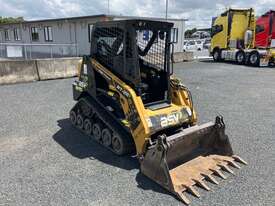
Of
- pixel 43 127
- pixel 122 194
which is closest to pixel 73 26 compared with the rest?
pixel 43 127

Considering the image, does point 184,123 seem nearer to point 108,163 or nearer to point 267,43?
point 108,163

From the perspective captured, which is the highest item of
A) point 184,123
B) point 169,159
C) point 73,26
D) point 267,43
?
point 73,26

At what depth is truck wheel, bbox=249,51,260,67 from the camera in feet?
61.6

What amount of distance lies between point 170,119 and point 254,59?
54.9ft

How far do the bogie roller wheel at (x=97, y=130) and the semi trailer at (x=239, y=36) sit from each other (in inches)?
650

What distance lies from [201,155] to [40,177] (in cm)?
275

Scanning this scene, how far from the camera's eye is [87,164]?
4.58 meters

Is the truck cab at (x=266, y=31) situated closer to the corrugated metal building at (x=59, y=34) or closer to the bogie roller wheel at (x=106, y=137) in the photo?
the corrugated metal building at (x=59, y=34)

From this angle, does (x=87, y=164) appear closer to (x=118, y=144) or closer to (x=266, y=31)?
(x=118, y=144)

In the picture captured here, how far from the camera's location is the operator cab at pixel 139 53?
452cm

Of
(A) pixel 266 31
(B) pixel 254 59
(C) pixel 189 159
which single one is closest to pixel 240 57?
(B) pixel 254 59

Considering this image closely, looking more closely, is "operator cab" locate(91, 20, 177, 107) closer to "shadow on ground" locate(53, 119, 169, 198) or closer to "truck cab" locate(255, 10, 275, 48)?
"shadow on ground" locate(53, 119, 169, 198)

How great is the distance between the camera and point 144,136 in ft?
14.0

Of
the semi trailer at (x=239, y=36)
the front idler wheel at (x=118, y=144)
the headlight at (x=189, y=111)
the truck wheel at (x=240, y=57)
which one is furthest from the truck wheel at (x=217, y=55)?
the front idler wheel at (x=118, y=144)
